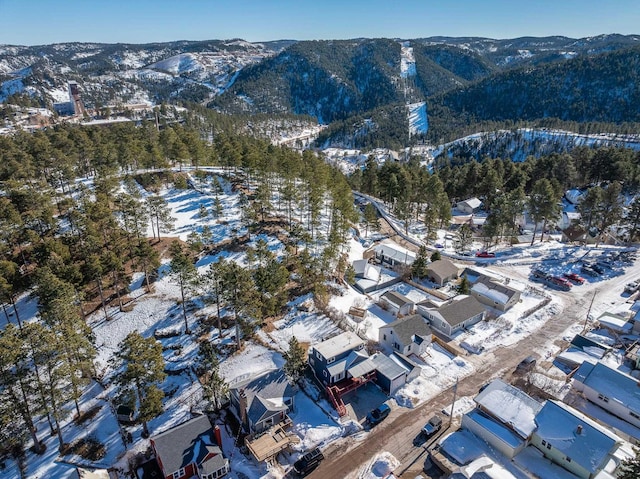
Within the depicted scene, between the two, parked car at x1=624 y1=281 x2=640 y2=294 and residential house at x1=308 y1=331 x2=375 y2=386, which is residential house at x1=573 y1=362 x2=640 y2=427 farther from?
parked car at x1=624 y1=281 x2=640 y2=294

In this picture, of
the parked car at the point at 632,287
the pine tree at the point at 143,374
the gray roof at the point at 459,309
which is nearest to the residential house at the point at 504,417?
the gray roof at the point at 459,309

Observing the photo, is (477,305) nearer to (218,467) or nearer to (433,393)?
(433,393)

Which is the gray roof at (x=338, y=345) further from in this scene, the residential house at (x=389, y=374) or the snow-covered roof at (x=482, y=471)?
the snow-covered roof at (x=482, y=471)

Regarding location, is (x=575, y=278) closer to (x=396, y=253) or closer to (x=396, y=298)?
(x=396, y=253)

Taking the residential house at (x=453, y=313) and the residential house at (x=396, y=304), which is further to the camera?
the residential house at (x=396, y=304)

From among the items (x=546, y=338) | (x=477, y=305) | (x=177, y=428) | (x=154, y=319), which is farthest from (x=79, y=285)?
(x=546, y=338)

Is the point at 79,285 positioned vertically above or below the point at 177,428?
above
